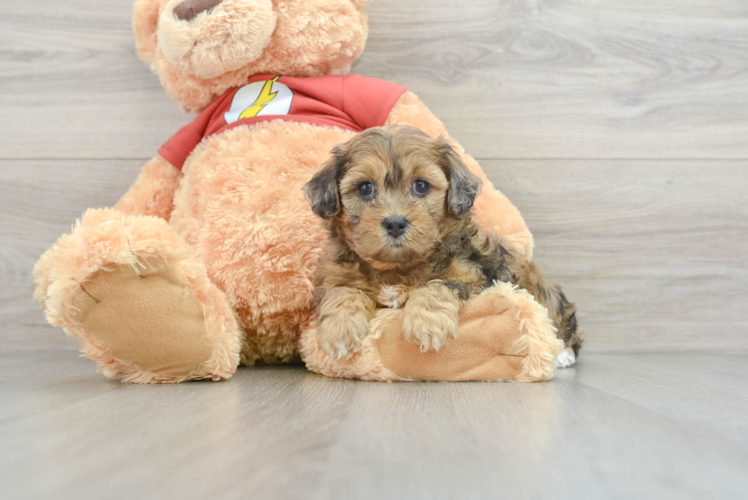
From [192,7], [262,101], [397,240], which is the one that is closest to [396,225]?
[397,240]

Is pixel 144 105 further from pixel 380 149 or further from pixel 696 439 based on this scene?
pixel 696 439

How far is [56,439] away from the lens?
899mm

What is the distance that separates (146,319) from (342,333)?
0.47 m

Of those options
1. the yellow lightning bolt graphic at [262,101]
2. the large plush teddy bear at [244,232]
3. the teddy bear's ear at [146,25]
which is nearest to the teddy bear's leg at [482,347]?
the large plush teddy bear at [244,232]

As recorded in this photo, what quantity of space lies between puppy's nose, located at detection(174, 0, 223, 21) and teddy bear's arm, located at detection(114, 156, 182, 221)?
0.52 meters

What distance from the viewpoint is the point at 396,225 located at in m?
1.30

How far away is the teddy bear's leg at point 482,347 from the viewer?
136 cm

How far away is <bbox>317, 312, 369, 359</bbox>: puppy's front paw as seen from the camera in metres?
1.36

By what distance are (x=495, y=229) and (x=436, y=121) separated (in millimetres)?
415

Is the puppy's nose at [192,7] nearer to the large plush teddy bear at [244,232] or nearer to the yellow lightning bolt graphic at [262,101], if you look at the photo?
the large plush teddy bear at [244,232]

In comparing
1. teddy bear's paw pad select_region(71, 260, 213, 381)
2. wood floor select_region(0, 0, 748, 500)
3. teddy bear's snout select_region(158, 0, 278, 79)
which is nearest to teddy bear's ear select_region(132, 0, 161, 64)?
teddy bear's snout select_region(158, 0, 278, 79)

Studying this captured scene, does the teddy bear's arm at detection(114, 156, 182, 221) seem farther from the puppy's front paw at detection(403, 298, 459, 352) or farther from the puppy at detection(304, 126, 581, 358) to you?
the puppy's front paw at detection(403, 298, 459, 352)

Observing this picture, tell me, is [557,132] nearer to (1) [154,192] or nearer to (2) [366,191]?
(2) [366,191]

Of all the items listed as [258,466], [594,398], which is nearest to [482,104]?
[594,398]
